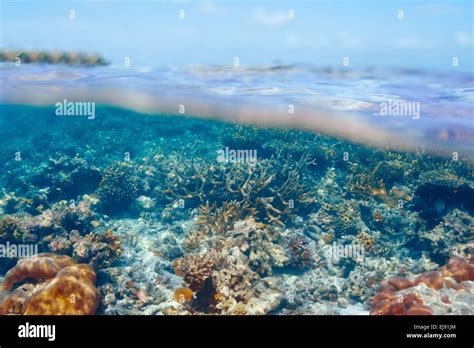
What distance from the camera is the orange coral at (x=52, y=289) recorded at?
18.5 ft

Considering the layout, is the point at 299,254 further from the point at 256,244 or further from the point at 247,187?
the point at 247,187

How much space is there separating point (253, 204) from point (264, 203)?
0.35m

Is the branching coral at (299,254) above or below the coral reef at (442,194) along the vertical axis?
below

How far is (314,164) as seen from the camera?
13.7 metres

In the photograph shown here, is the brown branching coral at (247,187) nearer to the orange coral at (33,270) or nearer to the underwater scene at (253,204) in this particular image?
the underwater scene at (253,204)

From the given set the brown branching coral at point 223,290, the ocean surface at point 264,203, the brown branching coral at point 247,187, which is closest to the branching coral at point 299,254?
the ocean surface at point 264,203

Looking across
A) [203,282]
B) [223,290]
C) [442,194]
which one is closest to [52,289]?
[203,282]

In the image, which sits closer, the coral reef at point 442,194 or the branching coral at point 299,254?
the branching coral at point 299,254

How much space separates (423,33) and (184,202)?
36.9 feet

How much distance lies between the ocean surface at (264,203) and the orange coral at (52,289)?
0.20 ft

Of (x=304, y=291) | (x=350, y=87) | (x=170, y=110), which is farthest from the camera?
(x=170, y=110)

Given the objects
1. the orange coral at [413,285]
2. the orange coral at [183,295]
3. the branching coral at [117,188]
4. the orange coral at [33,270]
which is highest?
the branching coral at [117,188]
